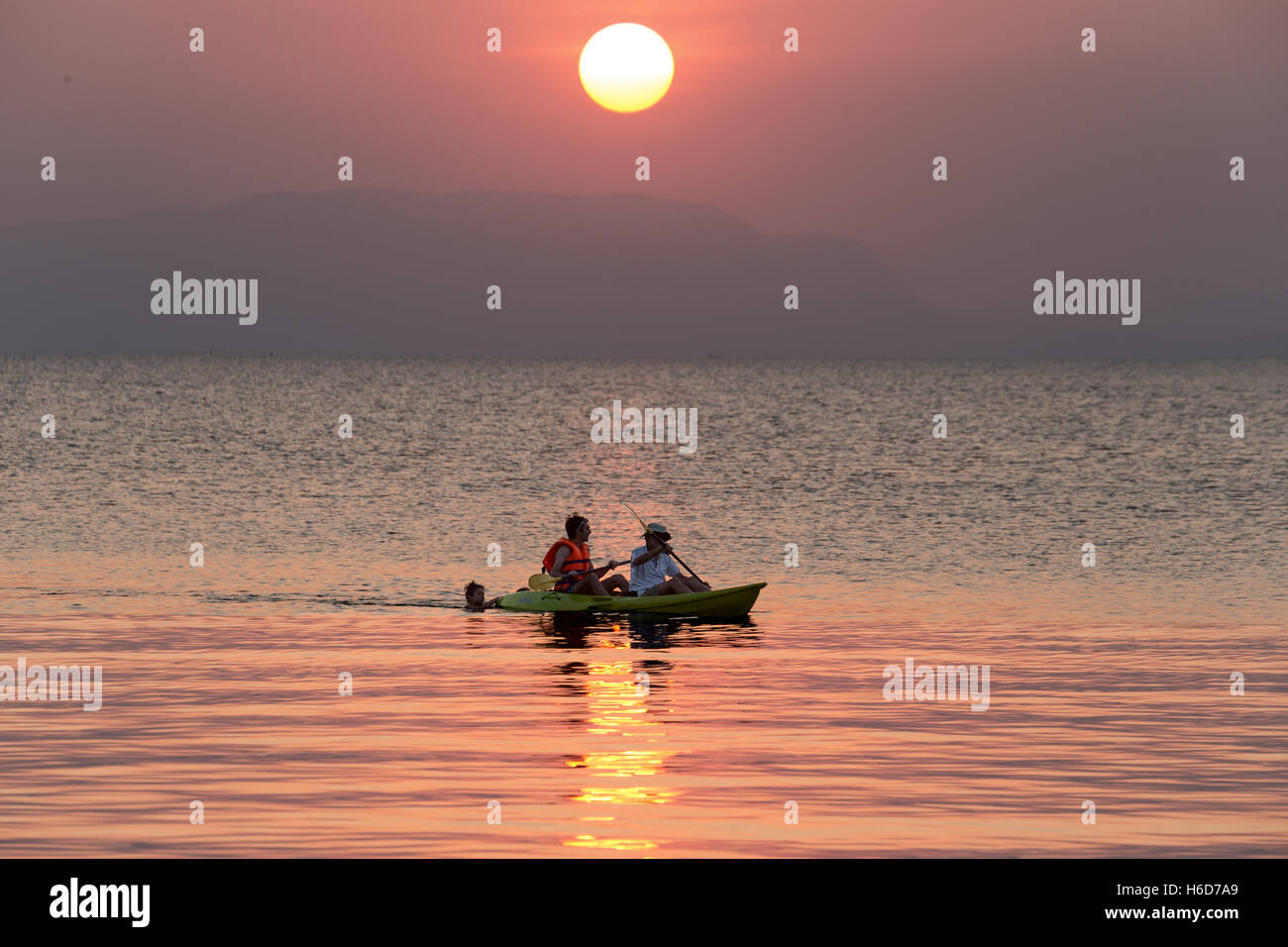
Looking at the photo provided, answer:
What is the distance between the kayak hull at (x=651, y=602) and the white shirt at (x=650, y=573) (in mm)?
249

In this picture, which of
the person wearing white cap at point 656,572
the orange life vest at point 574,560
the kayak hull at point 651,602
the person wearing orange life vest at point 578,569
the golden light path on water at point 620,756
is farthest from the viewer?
the orange life vest at point 574,560

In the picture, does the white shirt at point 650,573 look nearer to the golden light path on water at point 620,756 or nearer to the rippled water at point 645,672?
the rippled water at point 645,672

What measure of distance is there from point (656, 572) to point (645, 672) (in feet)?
18.4

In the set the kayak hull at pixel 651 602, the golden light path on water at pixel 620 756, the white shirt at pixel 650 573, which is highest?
the white shirt at pixel 650 573

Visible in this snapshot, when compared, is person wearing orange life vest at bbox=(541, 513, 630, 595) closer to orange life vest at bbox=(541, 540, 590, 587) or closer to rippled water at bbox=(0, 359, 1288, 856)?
orange life vest at bbox=(541, 540, 590, 587)

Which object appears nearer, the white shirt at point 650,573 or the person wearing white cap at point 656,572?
the person wearing white cap at point 656,572

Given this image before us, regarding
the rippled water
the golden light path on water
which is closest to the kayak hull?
the rippled water

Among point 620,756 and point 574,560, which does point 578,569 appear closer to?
point 574,560

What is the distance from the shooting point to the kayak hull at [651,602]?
2345 cm

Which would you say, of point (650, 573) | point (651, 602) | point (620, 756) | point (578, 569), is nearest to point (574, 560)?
point (578, 569)

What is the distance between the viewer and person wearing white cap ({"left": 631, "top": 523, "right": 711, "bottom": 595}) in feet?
79.4

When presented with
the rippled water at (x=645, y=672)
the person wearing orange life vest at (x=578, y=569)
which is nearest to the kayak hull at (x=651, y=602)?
the person wearing orange life vest at (x=578, y=569)

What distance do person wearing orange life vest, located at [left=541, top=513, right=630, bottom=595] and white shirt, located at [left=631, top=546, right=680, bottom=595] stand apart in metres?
0.30
